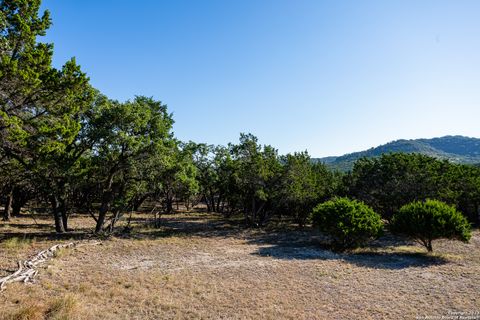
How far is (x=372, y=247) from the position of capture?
22891mm

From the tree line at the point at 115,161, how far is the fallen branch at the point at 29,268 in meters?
4.93

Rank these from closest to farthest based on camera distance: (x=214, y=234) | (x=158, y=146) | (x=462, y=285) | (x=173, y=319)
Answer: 1. (x=173, y=319)
2. (x=462, y=285)
3. (x=158, y=146)
4. (x=214, y=234)

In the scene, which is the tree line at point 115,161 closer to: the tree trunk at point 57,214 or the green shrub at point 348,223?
the tree trunk at point 57,214

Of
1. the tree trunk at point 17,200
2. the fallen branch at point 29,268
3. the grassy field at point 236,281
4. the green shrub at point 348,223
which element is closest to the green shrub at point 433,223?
the grassy field at point 236,281

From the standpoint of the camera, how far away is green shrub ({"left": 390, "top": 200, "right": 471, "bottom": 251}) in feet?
62.1

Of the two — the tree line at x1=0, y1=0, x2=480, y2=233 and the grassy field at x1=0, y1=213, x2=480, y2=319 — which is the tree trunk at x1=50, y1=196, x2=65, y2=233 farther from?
the grassy field at x1=0, y1=213, x2=480, y2=319

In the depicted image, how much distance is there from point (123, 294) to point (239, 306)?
4380 millimetres

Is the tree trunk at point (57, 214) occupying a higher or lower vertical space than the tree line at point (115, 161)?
lower

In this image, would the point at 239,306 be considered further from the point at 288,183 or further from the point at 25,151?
the point at 288,183

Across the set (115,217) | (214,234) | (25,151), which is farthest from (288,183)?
(25,151)

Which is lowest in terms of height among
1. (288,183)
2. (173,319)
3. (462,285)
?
(462,285)

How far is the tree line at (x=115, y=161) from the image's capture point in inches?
535

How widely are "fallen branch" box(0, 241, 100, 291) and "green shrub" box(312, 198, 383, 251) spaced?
17.6 m

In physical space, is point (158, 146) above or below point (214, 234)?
above
